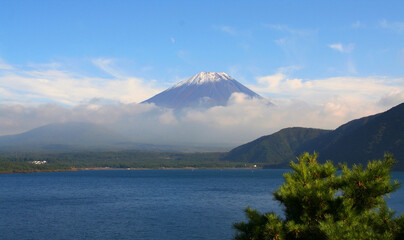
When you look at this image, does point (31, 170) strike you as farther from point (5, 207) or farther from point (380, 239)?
point (380, 239)

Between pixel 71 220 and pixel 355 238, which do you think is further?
pixel 71 220

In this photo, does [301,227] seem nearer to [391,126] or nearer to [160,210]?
[160,210]

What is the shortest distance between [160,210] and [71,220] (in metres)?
11.1

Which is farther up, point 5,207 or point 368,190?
point 368,190

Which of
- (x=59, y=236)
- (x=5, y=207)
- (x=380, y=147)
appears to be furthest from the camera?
(x=380, y=147)

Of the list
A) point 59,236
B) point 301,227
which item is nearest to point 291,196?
point 301,227

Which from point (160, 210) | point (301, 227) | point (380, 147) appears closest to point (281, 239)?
point (301, 227)

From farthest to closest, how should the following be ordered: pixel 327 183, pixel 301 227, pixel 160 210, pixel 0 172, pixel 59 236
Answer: pixel 0 172 → pixel 160 210 → pixel 59 236 → pixel 327 183 → pixel 301 227

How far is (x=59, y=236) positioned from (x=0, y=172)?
5405 inches

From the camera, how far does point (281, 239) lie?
343 inches

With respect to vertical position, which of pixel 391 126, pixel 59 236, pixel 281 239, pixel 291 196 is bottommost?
pixel 59 236

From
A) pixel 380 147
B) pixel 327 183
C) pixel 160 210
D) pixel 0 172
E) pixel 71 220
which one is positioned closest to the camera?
pixel 327 183

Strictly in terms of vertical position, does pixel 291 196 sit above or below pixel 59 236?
above

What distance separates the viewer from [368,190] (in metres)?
8.93
